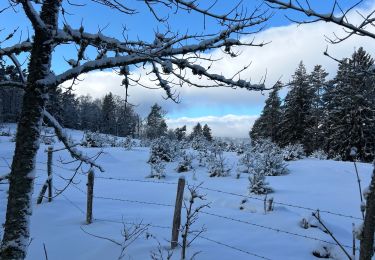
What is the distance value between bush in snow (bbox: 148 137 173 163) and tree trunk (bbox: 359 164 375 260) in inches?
614

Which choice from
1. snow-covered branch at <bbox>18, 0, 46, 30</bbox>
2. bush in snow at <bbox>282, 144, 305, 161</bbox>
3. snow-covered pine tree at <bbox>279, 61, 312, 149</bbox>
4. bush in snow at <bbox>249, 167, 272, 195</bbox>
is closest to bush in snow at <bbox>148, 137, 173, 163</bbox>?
bush in snow at <bbox>282, 144, 305, 161</bbox>

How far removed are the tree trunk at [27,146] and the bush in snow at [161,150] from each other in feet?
46.0

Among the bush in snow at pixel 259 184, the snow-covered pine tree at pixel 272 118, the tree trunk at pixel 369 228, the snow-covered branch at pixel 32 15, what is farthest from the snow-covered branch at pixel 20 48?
the snow-covered pine tree at pixel 272 118

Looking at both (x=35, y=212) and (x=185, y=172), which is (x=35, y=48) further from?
(x=185, y=172)

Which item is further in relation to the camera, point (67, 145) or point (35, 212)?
point (35, 212)

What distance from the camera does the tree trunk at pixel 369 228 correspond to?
135 centimetres

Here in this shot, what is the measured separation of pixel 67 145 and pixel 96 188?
9.61m

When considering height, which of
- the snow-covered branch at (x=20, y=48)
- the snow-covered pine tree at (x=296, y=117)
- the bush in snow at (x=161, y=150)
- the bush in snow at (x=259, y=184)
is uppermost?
the snow-covered pine tree at (x=296, y=117)

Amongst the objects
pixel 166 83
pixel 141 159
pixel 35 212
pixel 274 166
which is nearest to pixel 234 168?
pixel 274 166

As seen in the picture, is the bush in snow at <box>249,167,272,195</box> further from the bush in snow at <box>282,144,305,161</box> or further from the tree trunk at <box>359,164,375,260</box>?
the tree trunk at <box>359,164,375,260</box>

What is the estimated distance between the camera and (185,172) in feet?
48.9

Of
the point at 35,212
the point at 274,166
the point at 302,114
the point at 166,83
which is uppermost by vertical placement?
the point at 302,114

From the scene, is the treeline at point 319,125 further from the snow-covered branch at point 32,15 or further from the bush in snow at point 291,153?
the snow-covered branch at point 32,15

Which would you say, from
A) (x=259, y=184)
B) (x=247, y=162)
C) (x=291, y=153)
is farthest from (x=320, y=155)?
(x=259, y=184)
